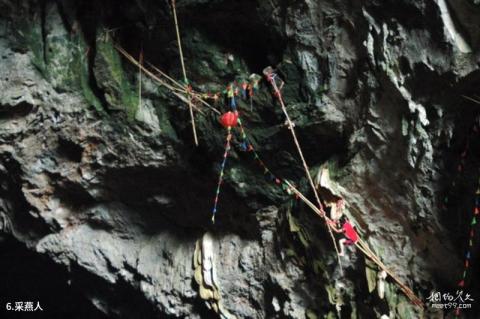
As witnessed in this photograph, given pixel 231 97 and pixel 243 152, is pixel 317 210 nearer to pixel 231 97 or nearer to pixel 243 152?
pixel 243 152

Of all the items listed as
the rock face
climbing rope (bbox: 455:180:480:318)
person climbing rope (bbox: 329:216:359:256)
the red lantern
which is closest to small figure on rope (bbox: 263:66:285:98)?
the rock face

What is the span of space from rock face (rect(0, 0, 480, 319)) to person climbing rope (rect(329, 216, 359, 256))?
0.03m

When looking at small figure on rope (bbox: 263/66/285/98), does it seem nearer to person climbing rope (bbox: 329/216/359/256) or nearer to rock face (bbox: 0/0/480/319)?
rock face (bbox: 0/0/480/319)

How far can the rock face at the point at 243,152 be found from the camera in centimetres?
103

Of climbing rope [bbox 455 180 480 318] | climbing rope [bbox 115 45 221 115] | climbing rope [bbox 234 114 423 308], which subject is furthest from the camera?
climbing rope [bbox 115 45 221 115]

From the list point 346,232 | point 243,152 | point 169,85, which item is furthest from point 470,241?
point 169,85

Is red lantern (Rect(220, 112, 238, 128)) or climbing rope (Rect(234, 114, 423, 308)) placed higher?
red lantern (Rect(220, 112, 238, 128))

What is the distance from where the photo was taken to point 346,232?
1.13 m

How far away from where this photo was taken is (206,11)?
1.18m

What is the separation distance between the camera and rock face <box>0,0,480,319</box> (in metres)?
1.03

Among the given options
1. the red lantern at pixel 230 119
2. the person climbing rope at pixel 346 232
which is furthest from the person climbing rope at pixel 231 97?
the person climbing rope at pixel 346 232

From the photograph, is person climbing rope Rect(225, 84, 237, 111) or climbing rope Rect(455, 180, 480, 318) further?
person climbing rope Rect(225, 84, 237, 111)

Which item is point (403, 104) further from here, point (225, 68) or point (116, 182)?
point (116, 182)

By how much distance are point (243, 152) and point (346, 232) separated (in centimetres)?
35
